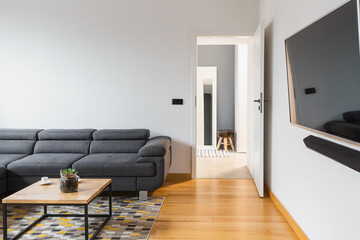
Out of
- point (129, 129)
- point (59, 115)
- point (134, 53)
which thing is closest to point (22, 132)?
point (59, 115)

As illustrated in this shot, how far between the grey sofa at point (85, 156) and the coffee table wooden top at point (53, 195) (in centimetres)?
67

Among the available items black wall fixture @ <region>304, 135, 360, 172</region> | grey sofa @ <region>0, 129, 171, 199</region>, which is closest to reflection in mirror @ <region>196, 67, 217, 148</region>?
grey sofa @ <region>0, 129, 171, 199</region>

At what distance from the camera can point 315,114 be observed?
6.77ft

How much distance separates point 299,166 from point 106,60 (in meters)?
3.10

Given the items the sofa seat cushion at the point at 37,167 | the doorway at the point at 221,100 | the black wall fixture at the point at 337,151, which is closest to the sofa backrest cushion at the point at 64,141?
the sofa seat cushion at the point at 37,167

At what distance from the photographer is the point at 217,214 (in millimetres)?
3264

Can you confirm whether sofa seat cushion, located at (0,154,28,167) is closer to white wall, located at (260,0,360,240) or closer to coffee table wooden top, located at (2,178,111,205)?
coffee table wooden top, located at (2,178,111,205)

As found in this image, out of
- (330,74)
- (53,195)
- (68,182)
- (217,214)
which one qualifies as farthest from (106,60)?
(330,74)

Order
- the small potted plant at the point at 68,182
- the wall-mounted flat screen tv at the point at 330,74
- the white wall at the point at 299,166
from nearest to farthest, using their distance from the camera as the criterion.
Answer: the wall-mounted flat screen tv at the point at 330,74, the white wall at the point at 299,166, the small potted plant at the point at 68,182

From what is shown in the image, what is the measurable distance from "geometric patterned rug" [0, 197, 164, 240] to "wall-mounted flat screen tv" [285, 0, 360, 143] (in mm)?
1685

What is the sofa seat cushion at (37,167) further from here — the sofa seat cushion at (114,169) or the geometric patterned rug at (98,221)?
the geometric patterned rug at (98,221)

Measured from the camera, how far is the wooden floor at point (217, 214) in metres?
2.80

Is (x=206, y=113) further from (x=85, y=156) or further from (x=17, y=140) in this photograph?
(x=17, y=140)

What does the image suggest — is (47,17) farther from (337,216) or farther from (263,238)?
(337,216)
